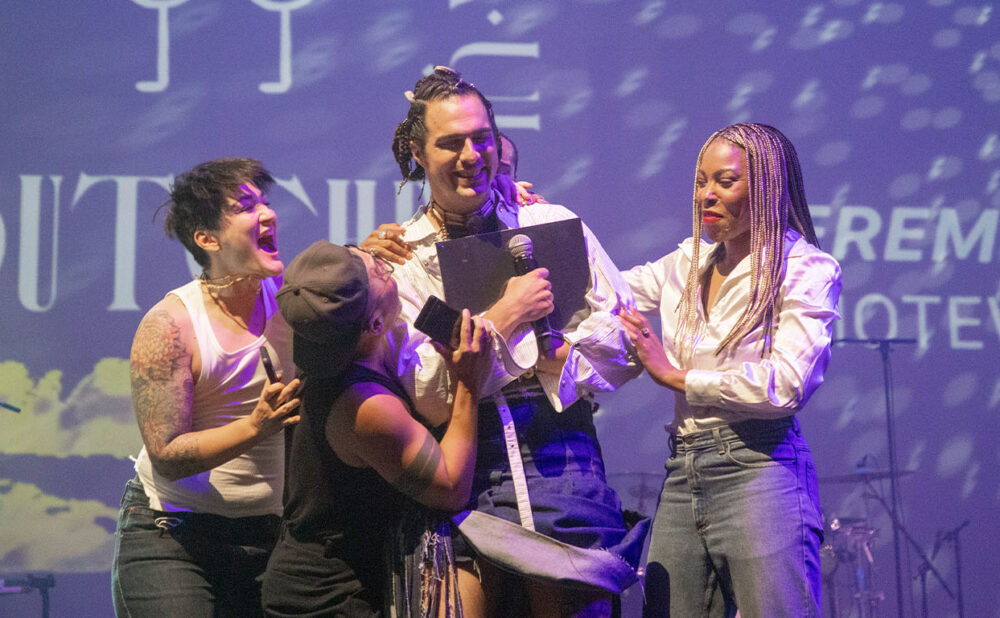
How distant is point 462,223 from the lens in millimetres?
2113

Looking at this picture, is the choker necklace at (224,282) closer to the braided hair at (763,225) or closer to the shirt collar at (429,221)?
the shirt collar at (429,221)

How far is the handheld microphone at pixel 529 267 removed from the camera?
194 centimetres

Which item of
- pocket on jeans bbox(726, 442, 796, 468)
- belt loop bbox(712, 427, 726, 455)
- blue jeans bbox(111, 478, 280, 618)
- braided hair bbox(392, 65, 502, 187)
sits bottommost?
blue jeans bbox(111, 478, 280, 618)

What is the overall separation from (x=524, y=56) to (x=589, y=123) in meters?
0.45

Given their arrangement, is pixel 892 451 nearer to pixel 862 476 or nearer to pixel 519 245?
pixel 862 476

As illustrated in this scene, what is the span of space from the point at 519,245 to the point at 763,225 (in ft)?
1.95

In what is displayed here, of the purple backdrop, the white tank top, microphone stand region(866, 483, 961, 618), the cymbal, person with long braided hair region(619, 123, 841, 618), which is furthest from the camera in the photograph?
microphone stand region(866, 483, 961, 618)

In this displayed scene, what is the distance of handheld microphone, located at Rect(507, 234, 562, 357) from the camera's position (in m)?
1.94

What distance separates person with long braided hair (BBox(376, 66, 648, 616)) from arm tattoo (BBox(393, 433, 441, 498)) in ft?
0.40

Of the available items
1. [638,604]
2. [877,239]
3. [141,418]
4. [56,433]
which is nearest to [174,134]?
[56,433]

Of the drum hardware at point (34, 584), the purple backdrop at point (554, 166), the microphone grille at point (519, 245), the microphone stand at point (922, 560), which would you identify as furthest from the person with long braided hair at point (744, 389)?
the drum hardware at point (34, 584)

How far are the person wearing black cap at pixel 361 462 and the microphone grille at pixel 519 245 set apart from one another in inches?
8.5

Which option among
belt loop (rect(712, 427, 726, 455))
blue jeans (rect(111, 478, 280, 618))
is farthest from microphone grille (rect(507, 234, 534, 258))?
blue jeans (rect(111, 478, 280, 618))

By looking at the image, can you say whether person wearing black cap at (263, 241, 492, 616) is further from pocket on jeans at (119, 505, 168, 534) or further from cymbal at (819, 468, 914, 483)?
cymbal at (819, 468, 914, 483)
